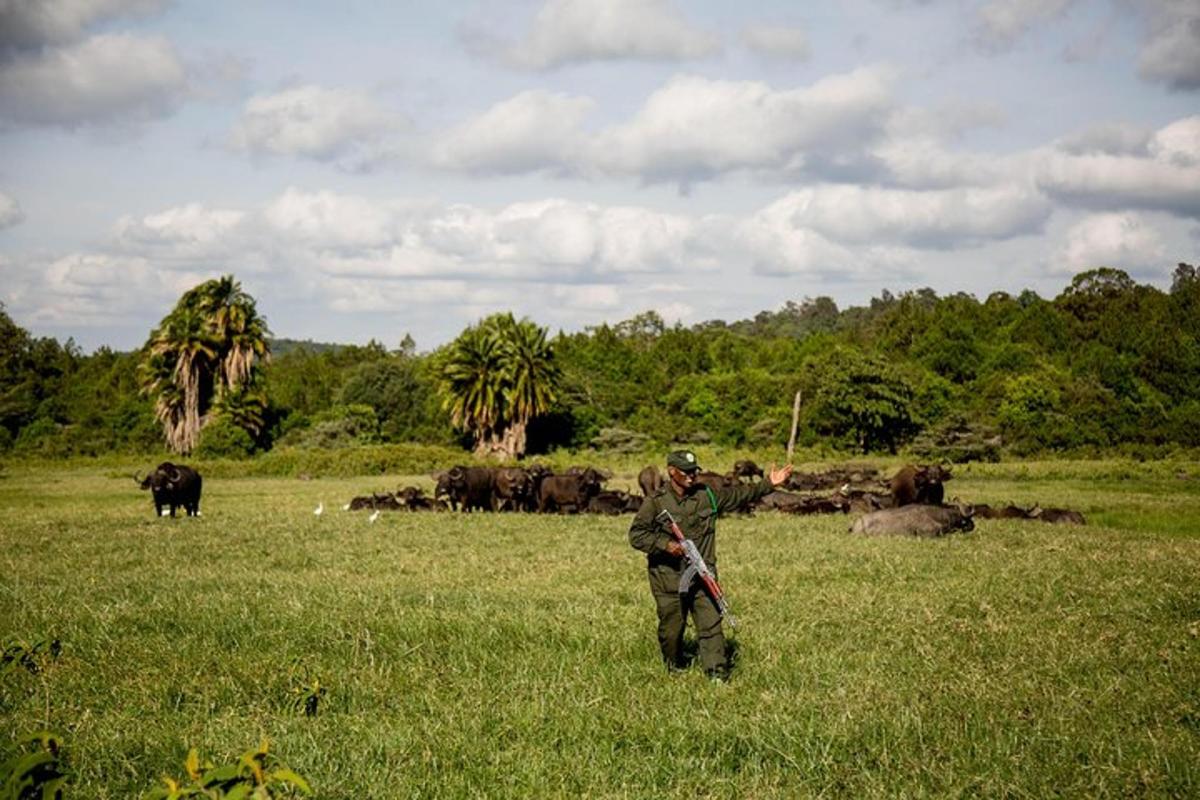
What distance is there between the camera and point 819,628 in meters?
11.2

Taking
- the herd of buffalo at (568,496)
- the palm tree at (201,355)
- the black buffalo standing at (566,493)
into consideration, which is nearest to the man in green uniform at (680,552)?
the herd of buffalo at (568,496)

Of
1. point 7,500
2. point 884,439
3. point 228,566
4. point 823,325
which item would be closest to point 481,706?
point 228,566

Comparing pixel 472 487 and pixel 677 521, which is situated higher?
pixel 677 521

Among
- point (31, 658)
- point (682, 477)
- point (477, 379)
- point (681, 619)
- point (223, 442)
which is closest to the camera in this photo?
point (31, 658)

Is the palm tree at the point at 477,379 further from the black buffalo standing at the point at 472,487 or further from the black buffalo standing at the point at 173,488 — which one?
the black buffalo standing at the point at 173,488

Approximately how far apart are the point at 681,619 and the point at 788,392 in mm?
64210

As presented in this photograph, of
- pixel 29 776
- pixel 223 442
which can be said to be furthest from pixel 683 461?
pixel 223 442

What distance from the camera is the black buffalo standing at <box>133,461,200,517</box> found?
2611cm

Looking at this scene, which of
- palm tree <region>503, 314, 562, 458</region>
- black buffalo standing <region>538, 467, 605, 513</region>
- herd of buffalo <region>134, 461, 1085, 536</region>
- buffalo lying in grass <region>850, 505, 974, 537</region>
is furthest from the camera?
palm tree <region>503, 314, 562, 458</region>

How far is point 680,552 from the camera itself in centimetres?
944

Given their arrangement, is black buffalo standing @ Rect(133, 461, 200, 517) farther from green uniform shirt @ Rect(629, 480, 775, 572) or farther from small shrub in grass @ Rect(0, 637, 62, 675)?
green uniform shirt @ Rect(629, 480, 775, 572)

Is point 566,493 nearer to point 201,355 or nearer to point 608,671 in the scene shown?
point 608,671

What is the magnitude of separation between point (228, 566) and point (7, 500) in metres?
20.6

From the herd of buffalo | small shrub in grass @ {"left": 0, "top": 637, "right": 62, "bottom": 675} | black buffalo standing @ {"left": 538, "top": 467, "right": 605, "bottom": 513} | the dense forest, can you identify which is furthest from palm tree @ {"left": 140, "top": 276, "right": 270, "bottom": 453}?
small shrub in grass @ {"left": 0, "top": 637, "right": 62, "bottom": 675}
